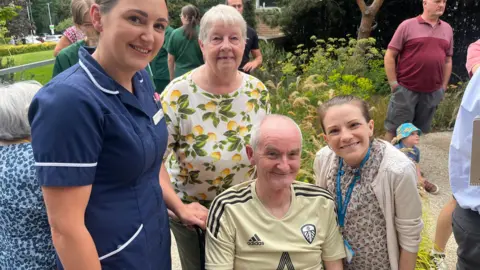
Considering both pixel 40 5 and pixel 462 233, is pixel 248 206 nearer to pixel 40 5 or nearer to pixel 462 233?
pixel 462 233

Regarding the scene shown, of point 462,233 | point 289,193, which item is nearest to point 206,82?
point 289,193

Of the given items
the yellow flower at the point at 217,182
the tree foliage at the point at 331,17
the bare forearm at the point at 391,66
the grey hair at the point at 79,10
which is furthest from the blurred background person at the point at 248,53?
the tree foliage at the point at 331,17

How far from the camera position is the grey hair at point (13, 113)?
1.84 meters

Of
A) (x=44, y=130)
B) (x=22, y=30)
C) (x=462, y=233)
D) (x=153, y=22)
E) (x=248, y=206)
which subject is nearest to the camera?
(x=44, y=130)

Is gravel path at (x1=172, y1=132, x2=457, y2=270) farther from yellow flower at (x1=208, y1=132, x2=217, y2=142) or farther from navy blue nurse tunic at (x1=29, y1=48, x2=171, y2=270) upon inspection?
navy blue nurse tunic at (x1=29, y1=48, x2=171, y2=270)

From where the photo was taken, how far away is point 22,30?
3459 cm

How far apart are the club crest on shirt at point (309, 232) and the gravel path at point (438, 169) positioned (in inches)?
88.4

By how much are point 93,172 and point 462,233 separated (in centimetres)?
187

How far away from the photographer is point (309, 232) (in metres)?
1.94

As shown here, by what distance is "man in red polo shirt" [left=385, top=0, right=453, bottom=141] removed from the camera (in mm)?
4641

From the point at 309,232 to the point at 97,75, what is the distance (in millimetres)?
1213

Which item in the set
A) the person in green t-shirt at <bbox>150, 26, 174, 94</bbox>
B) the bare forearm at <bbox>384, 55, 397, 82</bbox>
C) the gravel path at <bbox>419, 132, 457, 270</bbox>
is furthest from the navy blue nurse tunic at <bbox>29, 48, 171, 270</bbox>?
the person in green t-shirt at <bbox>150, 26, 174, 94</bbox>

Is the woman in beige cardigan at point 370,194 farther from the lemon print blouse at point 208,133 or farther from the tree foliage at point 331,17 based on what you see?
the tree foliage at point 331,17

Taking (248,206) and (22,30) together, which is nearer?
(248,206)
